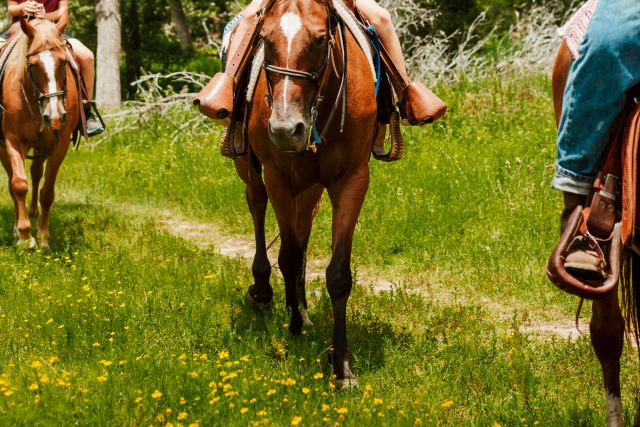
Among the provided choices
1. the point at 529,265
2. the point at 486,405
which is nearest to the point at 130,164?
the point at 529,265

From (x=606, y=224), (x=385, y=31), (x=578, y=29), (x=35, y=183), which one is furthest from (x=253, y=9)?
(x=35, y=183)

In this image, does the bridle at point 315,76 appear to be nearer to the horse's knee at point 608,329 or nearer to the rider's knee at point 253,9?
the rider's knee at point 253,9

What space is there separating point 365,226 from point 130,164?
5380 millimetres

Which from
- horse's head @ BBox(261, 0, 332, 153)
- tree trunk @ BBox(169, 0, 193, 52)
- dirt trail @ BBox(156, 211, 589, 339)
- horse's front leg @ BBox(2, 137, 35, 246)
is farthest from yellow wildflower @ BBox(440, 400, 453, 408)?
tree trunk @ BBox(169, 0, 193, 52)

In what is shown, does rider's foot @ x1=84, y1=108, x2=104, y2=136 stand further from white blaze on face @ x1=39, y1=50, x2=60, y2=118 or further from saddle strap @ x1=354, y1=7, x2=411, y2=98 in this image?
saddle strap @ x1=354, y1=7, x2=411, y2=98

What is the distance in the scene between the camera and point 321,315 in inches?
231

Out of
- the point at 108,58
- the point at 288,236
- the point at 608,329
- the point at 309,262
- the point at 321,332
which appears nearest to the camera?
the point at 608,329

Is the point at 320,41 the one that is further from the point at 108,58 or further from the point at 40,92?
the point at 108,58

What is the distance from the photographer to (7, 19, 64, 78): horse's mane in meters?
7.21

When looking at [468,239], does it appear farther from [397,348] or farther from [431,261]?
[397,348]

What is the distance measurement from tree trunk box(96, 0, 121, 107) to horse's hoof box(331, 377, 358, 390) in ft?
44.6

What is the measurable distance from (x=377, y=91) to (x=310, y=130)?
1174 mm

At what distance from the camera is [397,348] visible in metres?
5.07

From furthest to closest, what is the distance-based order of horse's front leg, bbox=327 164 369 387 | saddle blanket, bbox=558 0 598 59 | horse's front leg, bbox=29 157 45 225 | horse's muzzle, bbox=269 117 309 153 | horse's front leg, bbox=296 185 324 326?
horse's front leg, bbox=29 157 45 225 < horse's front leg, bbox=296 185 324 326 < horse's front leg, bbox=327 164 369 387 < horse's muzzle, bbox=269 117 309 153 < saddle blanket, bbox=558 0 598 59
